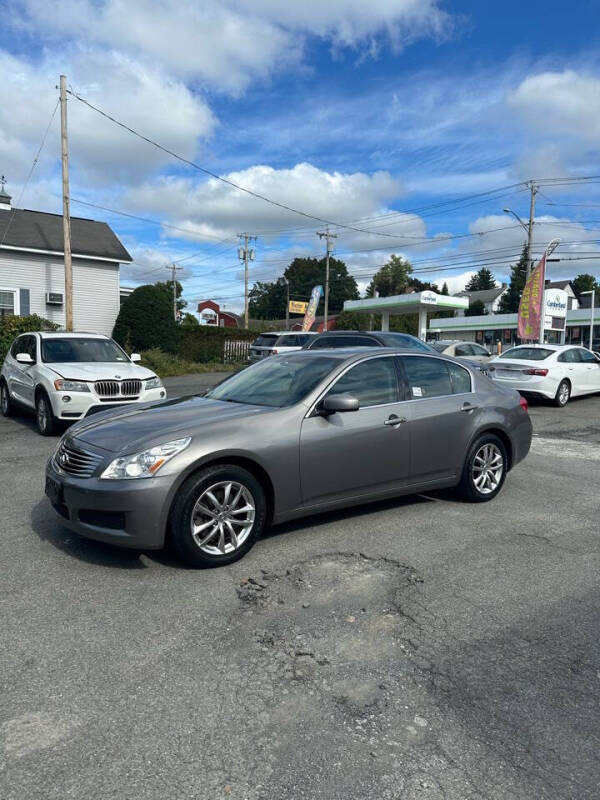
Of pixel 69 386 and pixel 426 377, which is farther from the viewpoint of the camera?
pixel 69 386

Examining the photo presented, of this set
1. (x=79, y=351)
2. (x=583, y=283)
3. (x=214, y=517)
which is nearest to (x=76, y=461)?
(x=214, y=517)

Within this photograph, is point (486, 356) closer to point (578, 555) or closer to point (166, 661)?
point (578, 555)

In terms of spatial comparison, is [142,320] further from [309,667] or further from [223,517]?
[309,667]

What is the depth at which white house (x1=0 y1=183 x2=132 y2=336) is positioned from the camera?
72.4 ft

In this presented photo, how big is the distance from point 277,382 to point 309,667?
9.15ft

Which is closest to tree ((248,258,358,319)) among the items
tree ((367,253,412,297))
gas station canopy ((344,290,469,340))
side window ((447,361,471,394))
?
tree ((367,253,412,297))

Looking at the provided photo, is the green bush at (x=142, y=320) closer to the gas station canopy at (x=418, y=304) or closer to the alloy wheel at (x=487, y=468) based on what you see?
the gas station canopy at (x=418, y=304)

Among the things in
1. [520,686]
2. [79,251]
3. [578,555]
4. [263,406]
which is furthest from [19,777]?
[79,251]

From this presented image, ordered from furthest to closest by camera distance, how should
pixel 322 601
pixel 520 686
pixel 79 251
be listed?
pixel 79 251
pixel 322 601
pixel 520 686

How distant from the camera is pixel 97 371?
9820 mm

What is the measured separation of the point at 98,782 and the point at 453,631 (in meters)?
2.01

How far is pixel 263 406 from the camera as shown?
495cm

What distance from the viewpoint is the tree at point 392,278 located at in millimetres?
107688

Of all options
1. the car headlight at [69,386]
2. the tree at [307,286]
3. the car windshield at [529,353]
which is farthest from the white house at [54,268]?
the tree at [307,286]
